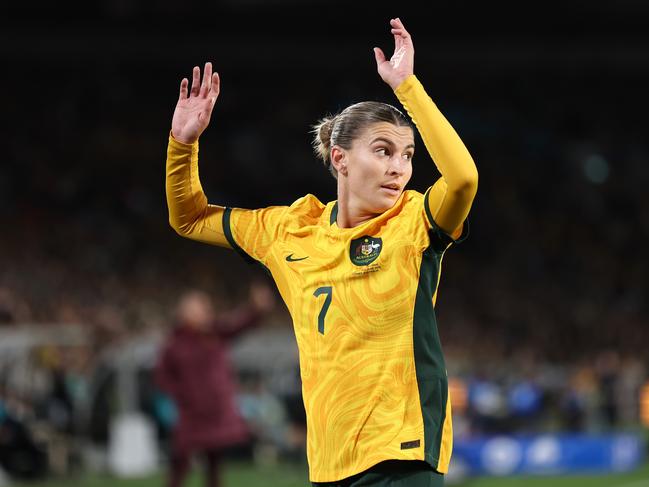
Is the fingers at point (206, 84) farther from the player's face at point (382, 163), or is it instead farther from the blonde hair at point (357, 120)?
the player's face at point (382, 163)

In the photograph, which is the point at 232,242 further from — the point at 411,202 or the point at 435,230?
the point at 435,230

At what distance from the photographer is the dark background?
2333cm

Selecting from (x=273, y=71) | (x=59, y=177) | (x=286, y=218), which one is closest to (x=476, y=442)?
(x=286, y=218)

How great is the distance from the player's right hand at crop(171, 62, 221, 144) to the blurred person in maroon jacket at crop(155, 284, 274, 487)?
593 cm

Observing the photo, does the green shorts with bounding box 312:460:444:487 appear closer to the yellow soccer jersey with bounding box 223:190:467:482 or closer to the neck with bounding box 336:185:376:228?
the yellow soccer jersey with bounding box 223:190:467:482

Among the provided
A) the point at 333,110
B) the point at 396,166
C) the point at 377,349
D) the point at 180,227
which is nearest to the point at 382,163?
the point at 396,166

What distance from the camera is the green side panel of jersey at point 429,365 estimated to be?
3.54m

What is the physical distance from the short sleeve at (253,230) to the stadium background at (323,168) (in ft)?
42.0

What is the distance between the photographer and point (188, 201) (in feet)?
13.4

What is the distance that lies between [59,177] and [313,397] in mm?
21085

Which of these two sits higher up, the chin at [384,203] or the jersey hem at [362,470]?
the chin at [384,203]

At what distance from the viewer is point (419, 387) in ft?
11.6

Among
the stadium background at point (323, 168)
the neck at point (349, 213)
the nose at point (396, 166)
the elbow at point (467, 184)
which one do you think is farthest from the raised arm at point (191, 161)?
the stadium background at point (323, 168)

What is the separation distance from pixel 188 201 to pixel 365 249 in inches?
28.6
